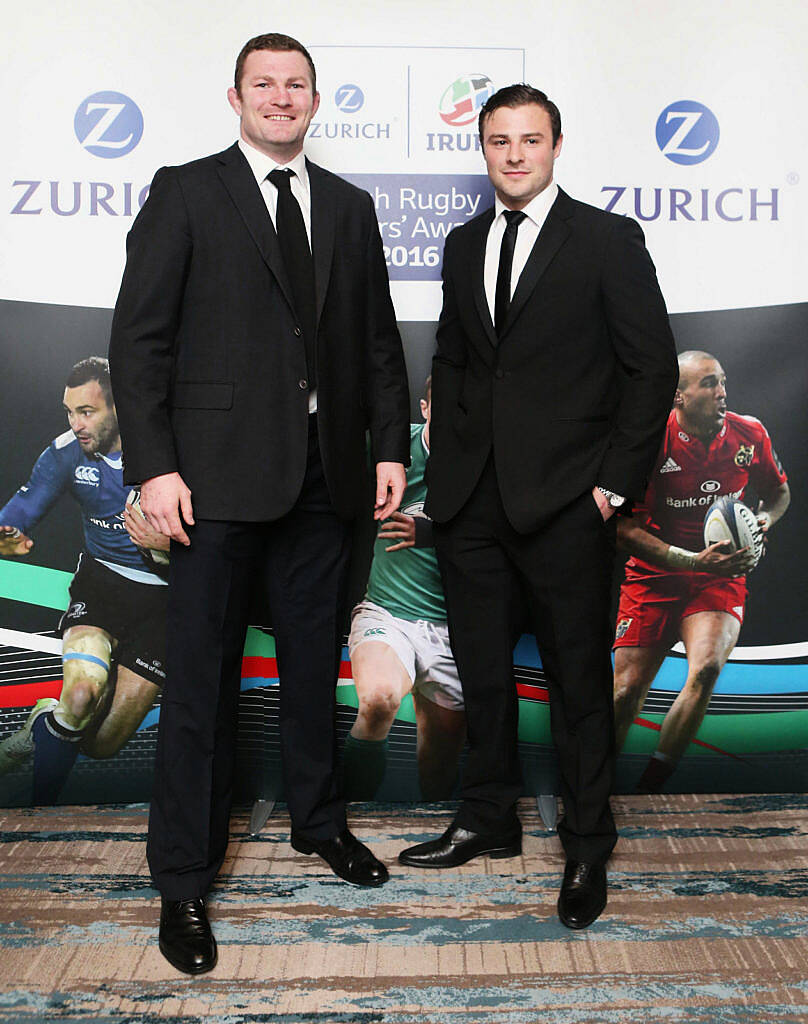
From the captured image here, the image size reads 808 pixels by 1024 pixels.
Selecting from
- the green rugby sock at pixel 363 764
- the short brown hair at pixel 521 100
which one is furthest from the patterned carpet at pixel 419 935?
the short brown hair at pixel 521 100

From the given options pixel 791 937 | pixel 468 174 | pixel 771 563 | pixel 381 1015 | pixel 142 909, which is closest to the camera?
pixel 381 1015

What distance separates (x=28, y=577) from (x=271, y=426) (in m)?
1.03

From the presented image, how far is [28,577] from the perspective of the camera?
2.61 metres

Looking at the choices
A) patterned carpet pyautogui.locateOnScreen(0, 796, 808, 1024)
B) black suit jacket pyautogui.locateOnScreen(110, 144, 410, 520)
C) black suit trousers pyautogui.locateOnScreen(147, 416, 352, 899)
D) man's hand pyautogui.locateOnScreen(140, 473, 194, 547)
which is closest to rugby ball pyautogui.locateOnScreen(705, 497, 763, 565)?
patterned carpet pyautogui.locateOnScreen(0, 796, 808, 1024)

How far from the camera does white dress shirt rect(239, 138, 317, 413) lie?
203cm

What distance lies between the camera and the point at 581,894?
2.09m

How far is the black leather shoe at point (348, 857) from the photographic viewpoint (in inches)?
87.2

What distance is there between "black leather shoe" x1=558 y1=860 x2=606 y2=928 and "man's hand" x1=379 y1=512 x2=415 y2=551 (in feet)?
2.99

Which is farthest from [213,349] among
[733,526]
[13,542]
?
[733,526]

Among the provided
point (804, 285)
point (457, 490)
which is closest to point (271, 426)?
point (457, 490)

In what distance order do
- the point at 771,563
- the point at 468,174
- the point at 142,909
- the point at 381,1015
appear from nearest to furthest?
the point at 381,1015
the point at 142,909
the point at 468,174
the point at 771,563

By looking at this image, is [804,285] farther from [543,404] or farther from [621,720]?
[621,720]

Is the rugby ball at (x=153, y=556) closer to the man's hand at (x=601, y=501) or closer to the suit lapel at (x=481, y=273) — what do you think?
the suit lapel at (x=481, y=273)

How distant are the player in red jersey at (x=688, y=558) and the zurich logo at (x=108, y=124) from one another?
5.15ft
